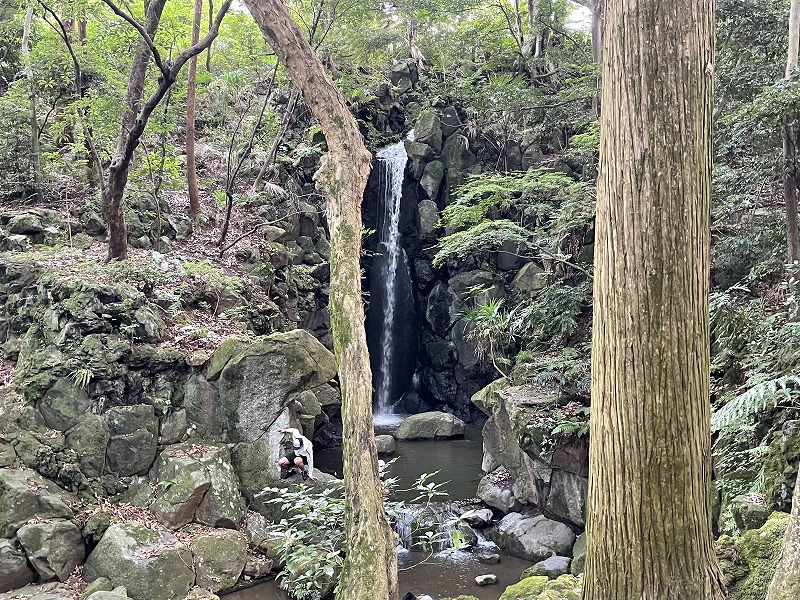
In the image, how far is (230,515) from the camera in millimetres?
7547

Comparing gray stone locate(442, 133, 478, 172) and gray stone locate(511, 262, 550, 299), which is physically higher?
gray stone locate(442, 133, 478, 172)

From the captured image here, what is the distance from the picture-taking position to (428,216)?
706 inches

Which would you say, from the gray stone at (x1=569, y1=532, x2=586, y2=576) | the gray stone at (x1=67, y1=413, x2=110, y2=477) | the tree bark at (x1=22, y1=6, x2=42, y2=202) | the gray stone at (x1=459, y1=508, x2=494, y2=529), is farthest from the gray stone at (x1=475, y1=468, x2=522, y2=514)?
the tree bark at (x1=22, y1=6, x2=42, y2=202)

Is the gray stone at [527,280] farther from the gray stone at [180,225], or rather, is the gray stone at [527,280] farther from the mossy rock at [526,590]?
the mossy rock at [526,590]

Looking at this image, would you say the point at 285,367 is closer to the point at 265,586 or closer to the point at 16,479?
the point at 265,586

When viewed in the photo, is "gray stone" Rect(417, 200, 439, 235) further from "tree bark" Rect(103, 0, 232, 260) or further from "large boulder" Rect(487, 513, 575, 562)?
"large boulder" Rect(487, 513, 575, 562)

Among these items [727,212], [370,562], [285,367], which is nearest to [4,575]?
[285,367]

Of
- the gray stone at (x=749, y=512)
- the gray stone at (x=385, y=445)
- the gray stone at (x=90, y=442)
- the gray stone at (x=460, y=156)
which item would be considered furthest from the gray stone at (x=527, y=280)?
the gray stone at (x=90, y=442)

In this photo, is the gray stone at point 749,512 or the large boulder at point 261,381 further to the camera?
the large boulder at point 261,381

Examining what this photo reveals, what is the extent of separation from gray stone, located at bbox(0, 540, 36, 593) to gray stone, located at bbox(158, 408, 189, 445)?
2008mm

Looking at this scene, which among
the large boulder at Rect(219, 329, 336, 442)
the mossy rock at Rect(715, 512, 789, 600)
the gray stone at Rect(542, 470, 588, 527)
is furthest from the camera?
the gray stone at Rect(542, 470, 588, 527)

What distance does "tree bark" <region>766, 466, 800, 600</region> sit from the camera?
224 centimetres

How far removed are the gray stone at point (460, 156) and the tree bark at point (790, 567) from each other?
16.4 meters

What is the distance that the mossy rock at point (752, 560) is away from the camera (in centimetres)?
313
